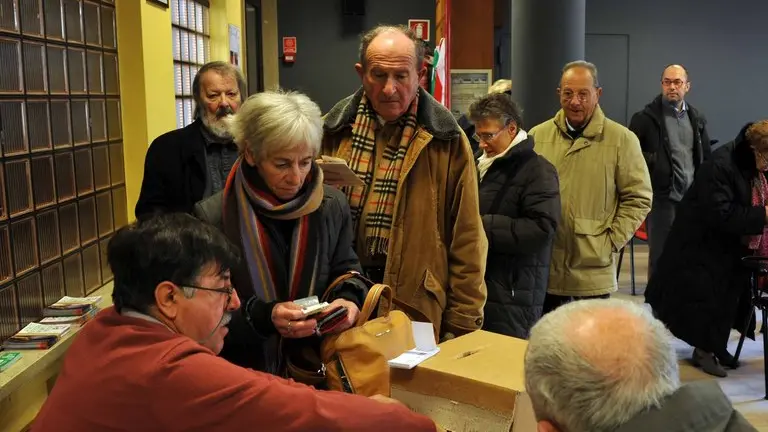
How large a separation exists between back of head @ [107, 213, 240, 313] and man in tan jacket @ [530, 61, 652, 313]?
2357 millimetres

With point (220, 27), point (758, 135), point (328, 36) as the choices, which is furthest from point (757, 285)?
point (328, 36)

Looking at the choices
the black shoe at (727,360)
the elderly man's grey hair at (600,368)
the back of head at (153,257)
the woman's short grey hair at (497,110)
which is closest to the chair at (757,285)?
the black shoe at (727,360)

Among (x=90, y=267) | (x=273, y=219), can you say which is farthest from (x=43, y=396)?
(x=273, y=219)

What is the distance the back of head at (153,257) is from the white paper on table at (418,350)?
0.48 metres

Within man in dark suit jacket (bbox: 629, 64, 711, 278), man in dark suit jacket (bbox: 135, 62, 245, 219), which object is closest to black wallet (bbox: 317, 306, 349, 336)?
man in dark suit jacket (bbox: 135, 62, 245, 219)

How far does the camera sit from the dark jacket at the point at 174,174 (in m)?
2.74

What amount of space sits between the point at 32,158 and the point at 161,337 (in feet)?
4.24

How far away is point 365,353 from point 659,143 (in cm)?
440

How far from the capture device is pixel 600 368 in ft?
3.81

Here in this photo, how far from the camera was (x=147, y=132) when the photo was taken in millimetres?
3295

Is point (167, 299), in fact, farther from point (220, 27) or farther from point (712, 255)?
point (220, 27)

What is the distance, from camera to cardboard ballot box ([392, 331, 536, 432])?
1.62 m

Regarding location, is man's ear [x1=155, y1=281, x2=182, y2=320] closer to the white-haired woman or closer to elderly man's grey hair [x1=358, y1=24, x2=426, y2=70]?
the white-haired woman

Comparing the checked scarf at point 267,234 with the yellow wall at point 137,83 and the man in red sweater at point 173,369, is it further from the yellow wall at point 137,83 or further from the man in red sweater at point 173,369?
the yellow wall at point 137,83
